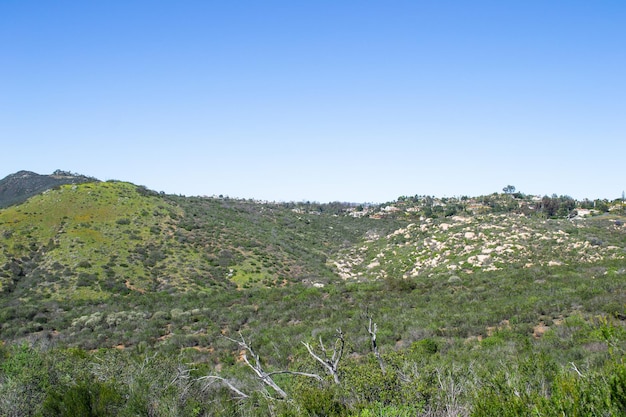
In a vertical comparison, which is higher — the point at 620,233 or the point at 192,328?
the point at 620,233

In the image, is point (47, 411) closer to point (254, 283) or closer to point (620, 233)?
point (254, 283)

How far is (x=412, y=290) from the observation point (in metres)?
27.5

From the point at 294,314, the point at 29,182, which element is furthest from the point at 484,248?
the point at 29,182

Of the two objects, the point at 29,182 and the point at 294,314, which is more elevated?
the point at 29,182

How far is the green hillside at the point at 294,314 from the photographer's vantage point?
26.8ft

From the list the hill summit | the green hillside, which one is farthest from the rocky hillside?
the hill summit

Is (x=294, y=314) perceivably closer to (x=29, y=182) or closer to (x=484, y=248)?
(x=484, y=248)

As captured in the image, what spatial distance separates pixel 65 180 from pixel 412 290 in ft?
310

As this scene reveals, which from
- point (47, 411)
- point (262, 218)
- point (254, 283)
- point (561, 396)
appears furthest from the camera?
point (262, 218)

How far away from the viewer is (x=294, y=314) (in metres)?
23.7

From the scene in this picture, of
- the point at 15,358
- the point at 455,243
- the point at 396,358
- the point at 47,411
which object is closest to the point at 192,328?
the point at 15,358

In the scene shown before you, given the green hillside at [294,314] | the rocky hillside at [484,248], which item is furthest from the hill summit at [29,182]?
the rocky hillside at [484,248]

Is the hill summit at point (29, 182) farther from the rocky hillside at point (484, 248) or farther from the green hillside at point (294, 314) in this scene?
the rocky hillside at point (484, 248)

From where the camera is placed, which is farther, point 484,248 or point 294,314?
point 484,248
